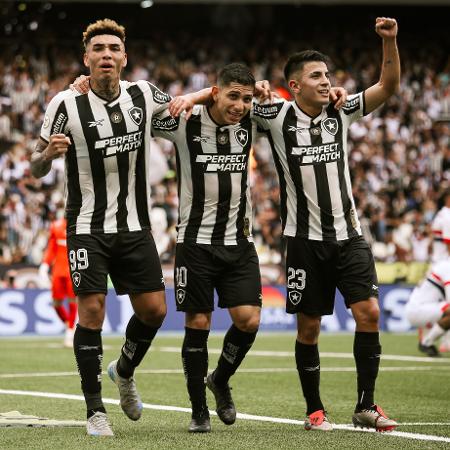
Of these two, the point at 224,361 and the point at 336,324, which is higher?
the point at 224,361

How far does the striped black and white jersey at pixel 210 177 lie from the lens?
720 centimetres

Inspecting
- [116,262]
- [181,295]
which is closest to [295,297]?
[181,295]

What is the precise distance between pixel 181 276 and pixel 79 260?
0.70 meters

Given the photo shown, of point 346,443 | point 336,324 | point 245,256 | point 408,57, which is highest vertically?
point 408,57

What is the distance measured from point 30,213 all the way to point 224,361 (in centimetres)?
1383

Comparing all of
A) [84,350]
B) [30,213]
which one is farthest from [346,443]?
[30,213]

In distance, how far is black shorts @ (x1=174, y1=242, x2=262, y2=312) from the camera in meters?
7.14

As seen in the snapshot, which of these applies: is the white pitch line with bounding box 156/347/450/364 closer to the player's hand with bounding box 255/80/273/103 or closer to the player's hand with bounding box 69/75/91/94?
the player's hand with bounding box 255/80/273/103

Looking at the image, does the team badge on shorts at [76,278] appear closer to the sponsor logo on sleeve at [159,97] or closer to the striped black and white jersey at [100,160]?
the striped black and white jersey at [100,160]

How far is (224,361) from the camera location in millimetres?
7348

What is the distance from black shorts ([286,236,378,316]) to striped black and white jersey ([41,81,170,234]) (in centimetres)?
107

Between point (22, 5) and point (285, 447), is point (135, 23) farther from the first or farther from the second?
point (285, 447)

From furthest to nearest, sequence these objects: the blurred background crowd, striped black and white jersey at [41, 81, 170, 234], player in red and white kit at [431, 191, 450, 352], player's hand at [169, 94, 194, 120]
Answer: the blurred background crowd, player in red and white kit at [431, 191, 450, 352], player's hand at [169, 94, 194, 120], striped black and white jersey at [41, 81, 170, 234]

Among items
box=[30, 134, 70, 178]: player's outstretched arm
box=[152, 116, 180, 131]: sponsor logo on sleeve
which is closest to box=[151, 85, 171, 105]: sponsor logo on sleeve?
box=[152, 116, 180, 131]: sponsor logo on sleeve
